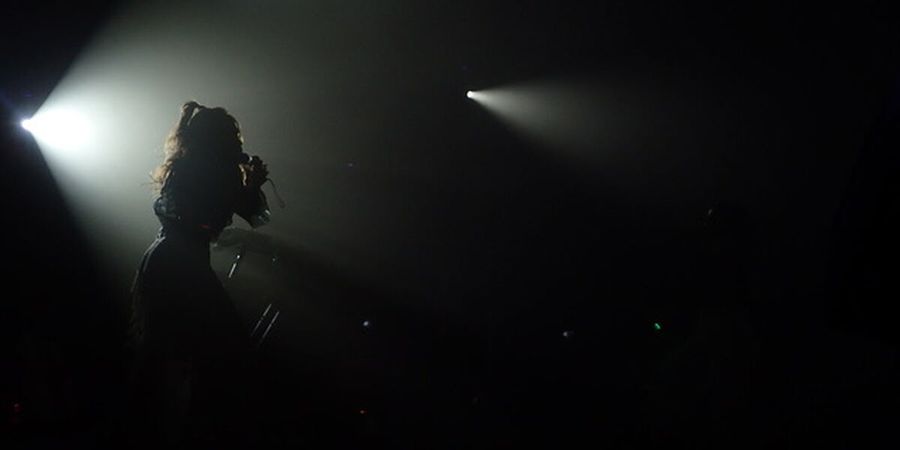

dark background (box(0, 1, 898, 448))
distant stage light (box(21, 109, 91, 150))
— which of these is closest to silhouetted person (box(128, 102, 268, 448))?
dark background (box(0, 1, 898, 448))

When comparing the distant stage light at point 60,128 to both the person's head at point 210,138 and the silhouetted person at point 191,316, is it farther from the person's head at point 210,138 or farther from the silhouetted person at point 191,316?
the silhouetted person at point 191,316

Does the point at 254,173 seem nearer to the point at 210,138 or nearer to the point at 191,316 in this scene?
the point at 210,138

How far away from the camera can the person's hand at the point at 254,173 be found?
8.45ft

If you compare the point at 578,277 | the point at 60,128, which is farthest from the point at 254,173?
the point at 578,277

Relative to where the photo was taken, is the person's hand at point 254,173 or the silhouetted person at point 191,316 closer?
the silhouetted person at point 191,316

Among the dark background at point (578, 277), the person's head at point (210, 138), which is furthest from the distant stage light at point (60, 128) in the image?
the person's head at point (210, 138)

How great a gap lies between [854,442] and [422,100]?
362 centimetres

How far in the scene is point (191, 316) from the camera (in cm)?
196

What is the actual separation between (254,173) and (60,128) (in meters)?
1.85

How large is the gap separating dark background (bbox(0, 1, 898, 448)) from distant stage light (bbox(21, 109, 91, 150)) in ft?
0.37

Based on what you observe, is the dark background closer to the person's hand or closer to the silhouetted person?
the silhouetted person

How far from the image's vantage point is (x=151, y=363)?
186 centimetres

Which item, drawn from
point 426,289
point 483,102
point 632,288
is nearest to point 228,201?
point 426,289

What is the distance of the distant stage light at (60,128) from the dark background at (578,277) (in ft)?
0.37
